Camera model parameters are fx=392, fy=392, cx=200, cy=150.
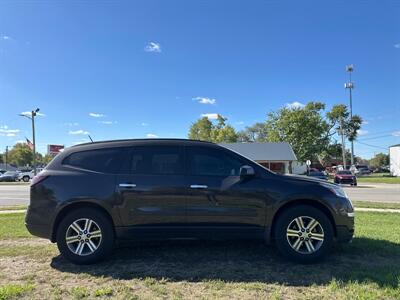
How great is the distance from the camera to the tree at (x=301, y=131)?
65.6m

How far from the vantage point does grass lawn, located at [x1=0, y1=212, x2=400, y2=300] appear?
174 inches

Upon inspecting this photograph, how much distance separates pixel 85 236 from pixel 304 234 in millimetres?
3107

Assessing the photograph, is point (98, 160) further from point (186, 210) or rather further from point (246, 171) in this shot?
point (246, 171)

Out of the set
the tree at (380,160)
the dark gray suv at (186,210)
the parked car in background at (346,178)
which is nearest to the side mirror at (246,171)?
the dark gray suv at (186,210)

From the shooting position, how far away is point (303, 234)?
5547 mm

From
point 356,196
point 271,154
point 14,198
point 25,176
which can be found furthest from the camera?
point 25,176

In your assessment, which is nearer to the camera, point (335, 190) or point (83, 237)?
point (83, 237)

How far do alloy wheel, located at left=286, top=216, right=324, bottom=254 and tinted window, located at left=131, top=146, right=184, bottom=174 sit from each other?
5.85ft

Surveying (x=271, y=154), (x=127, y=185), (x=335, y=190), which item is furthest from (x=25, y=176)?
(x=335, y=190)

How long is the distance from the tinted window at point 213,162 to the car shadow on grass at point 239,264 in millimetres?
1252

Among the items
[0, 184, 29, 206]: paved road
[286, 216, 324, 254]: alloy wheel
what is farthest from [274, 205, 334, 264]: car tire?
[0, 184, 29, 206]: paved road

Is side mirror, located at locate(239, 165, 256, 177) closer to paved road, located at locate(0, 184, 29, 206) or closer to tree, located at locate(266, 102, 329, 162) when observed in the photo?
paved road, located at locate(0, 184, 29, 206)

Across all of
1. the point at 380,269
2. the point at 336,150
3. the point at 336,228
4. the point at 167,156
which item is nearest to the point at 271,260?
the point at 336,228

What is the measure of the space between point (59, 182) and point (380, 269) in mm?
4573
